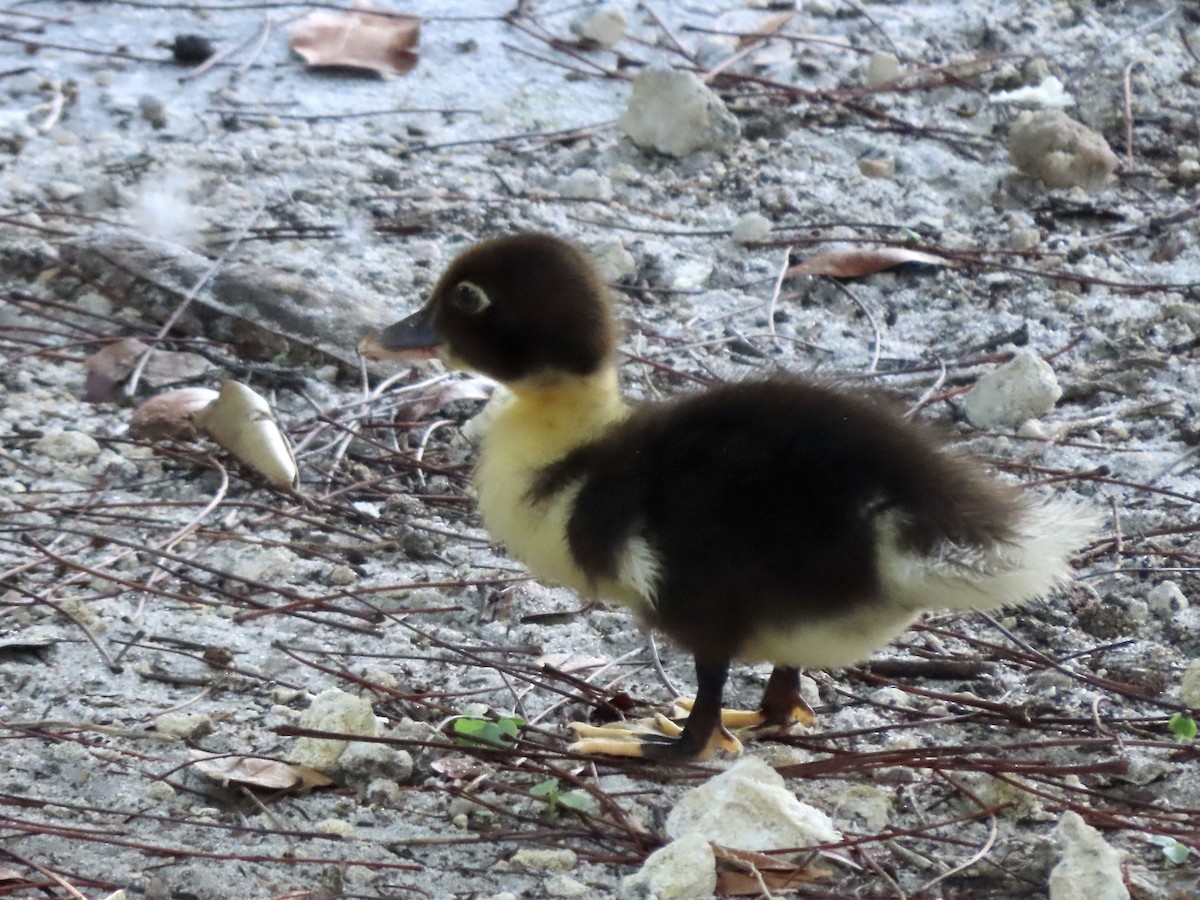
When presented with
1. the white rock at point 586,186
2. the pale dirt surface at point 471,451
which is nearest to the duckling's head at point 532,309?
the pale dirt surface at point 471,451

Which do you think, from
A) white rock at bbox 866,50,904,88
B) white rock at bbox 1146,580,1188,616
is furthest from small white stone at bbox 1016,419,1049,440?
white rock at bbox 866,50,904,88

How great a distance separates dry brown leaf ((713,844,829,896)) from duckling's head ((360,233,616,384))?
1101 millimetres

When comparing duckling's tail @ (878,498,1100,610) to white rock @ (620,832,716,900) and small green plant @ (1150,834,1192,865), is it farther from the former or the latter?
white rock @ (620,832,716,900)

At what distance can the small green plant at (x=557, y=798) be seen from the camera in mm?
2984

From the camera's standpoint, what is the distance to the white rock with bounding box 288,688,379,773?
3100mm

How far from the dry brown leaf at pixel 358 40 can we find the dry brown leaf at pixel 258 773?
423cm

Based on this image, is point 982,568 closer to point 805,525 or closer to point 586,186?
point 805,525

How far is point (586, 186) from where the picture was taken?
232 inches

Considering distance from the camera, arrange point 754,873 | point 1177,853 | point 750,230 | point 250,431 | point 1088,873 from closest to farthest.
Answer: point 1088,873 → point 754,873 → point 1177,853 → point 250,431 → point 750,230

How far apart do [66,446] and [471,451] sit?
44.0 inches

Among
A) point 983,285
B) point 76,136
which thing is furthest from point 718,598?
point 76,136

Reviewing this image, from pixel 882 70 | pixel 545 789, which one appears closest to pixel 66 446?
pixel 545 789

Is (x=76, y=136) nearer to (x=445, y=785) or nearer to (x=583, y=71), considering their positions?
(x=583, y=71)

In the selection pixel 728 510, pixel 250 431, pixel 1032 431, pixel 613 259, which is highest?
pixel 728 510
